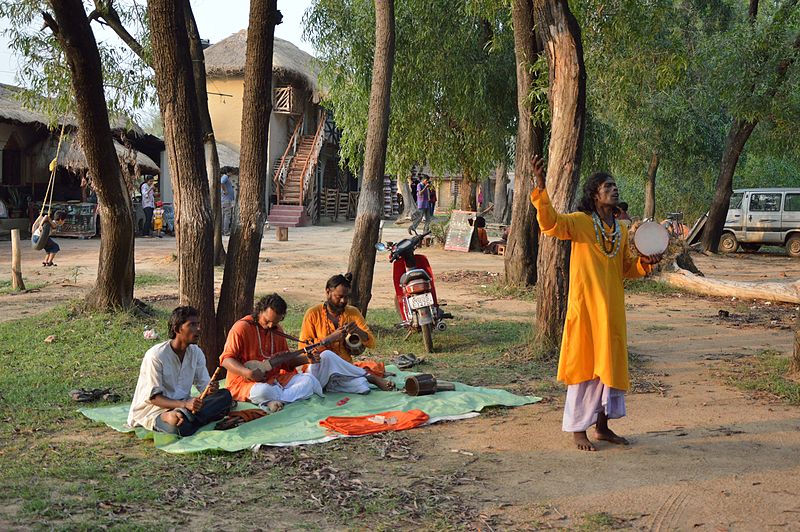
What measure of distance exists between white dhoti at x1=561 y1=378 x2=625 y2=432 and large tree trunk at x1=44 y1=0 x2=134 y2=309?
653cm

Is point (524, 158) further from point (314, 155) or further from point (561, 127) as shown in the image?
point (314, 155)

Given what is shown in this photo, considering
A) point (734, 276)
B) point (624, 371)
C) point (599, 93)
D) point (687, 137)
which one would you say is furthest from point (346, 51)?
point (624, 371)

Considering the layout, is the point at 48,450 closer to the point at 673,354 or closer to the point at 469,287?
the point at 673,354

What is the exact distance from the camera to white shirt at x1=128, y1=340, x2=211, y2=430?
18.5 feet

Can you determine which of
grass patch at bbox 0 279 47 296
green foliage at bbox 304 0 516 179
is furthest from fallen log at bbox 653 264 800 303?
grass patch at bbox 0 279 47 296

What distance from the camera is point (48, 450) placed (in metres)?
5.35

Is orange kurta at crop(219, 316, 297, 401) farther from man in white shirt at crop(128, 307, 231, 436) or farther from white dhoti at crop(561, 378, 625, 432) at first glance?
white dhoti at crop(561, 378, 625, 432)

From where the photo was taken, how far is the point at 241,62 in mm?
32188

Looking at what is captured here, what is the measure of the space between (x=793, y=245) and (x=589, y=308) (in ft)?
60.8

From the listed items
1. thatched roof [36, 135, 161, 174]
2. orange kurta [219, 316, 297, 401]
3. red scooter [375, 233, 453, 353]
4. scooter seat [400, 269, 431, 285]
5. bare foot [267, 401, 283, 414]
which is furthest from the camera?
thatched roof [36, 135, 161, 174]

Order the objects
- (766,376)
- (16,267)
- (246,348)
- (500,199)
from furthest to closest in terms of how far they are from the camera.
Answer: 1. (500,199)
2. (16,267)
3. (766,376)
4. (246,348)

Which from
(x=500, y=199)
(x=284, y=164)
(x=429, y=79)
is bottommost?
(x=500, y=199)

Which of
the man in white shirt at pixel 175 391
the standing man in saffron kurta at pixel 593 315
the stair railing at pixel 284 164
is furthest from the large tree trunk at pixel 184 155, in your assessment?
the stair railing at pixel 284 164

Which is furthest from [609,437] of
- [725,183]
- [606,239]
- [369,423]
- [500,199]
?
[500,199]
